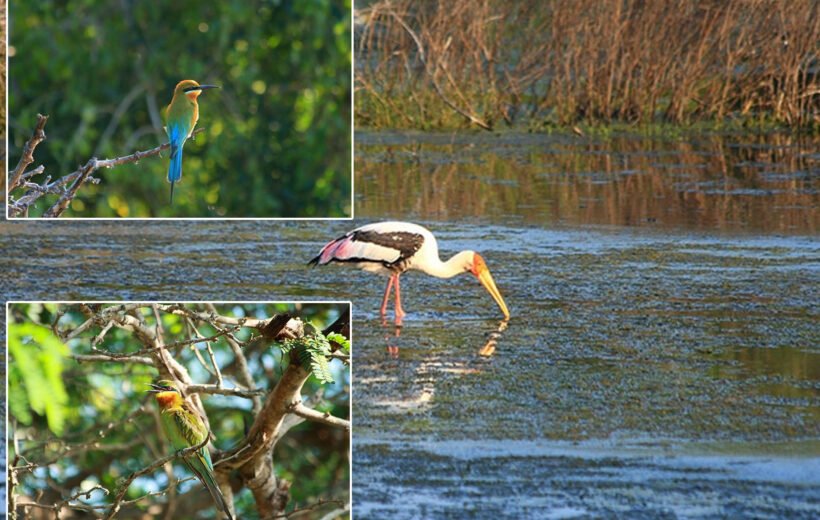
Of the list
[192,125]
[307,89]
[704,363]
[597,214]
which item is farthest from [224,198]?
[704,363]

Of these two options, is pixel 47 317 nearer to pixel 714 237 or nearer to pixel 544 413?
pixel 544 413

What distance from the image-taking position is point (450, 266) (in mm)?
6938

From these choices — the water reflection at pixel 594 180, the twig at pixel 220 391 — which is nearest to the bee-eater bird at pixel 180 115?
the twig at pixel 220 391

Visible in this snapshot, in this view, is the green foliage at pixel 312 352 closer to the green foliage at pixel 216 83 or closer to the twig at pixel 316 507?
the twig at pixel 316 507

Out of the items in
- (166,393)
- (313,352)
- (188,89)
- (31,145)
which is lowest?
(166,393)

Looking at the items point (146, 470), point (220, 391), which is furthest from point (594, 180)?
point (146, 470)

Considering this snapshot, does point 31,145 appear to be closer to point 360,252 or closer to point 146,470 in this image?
point 146,470

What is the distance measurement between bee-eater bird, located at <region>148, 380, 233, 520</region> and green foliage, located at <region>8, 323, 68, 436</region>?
45.3 inches

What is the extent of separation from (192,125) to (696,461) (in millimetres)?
2802

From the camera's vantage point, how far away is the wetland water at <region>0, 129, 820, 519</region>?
4676mm

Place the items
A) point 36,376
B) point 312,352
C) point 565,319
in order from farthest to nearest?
point 565,319, point 312,352, point 36,376

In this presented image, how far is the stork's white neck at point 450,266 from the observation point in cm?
691

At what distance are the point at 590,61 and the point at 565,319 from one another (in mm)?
7871

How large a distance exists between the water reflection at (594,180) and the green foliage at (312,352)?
556 cm
